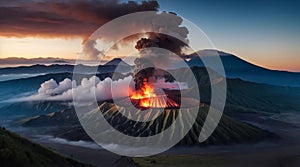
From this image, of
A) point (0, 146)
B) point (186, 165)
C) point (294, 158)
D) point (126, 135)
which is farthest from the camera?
point (126, 135)

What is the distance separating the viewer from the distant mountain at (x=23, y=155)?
165 feet

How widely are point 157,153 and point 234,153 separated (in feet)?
112

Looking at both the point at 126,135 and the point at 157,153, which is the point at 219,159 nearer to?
the point at 157,153

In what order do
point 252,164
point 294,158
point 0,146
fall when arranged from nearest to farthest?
point 0,146 < point 252,164 < point 294,158

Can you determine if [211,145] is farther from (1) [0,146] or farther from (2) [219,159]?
(1) [0,146]

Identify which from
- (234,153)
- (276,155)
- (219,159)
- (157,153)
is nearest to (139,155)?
(157,153)

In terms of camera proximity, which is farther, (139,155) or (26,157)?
(139,155)

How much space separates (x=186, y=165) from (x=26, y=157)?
71153mm

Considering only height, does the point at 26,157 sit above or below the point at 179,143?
above

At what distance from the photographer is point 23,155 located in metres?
52.4

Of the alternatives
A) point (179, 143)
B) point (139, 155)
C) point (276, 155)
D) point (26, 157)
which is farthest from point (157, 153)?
point (26, 157)

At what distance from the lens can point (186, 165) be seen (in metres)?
115

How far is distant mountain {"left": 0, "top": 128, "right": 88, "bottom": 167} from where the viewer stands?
5026 centimetres

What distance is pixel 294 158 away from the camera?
14550cm
